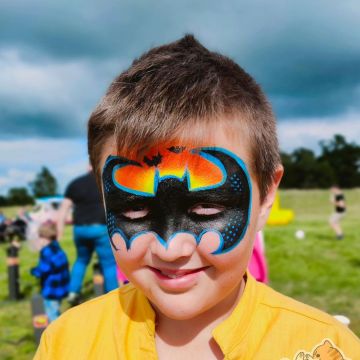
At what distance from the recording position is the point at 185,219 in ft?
4.29

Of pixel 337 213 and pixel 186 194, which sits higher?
pixel 186 194

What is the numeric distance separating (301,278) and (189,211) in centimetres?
658

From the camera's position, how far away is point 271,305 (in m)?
1.54

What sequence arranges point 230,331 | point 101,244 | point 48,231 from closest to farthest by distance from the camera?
point 230,331 → point 48,231 → point 101,244

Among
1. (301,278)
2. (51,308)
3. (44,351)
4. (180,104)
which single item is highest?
(180,104)

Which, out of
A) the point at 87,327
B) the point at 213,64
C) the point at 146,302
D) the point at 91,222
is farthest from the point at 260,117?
the point at 91,222

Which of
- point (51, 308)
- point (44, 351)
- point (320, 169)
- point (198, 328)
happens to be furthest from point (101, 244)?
point (320, 169)

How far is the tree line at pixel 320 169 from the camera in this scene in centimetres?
7044

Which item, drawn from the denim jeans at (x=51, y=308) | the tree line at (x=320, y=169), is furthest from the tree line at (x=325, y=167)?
the denim jeans at (x=51, y=308)

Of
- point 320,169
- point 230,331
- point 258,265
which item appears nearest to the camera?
point 230,331

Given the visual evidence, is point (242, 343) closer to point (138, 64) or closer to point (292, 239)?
point (138, 64)

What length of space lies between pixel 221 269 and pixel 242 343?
11.0 inches

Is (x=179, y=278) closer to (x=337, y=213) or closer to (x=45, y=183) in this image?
(x=337, y=213)

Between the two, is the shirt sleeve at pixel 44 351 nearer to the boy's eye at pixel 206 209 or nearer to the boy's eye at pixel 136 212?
the boy's eye at pixel 136 212
